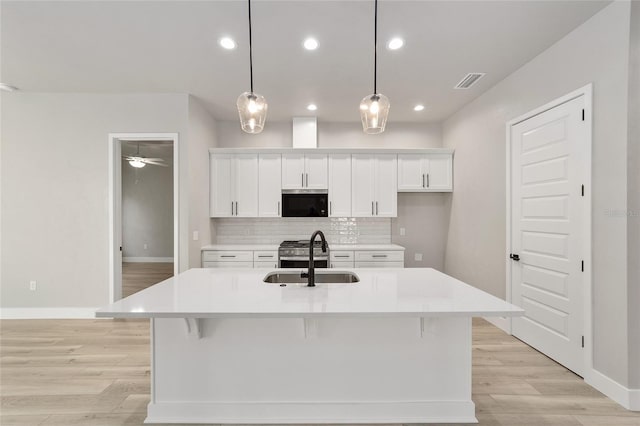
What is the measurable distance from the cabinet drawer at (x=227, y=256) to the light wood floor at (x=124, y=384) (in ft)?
3.61

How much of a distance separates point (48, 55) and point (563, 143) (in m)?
4.65

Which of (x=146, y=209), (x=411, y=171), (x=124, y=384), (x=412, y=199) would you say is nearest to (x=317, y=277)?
(x=124, y=384)

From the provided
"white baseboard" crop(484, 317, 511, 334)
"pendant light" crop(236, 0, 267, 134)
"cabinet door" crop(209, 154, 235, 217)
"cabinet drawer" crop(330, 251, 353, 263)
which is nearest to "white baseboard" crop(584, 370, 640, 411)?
"white baseboard" crop(484, 317, 511, 334)

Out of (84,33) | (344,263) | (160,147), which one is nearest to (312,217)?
(344,263)

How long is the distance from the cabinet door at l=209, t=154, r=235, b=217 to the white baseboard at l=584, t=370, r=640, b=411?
4220 mm

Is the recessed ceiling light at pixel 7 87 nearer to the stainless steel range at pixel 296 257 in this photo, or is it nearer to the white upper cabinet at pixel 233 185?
the white upper cabinet at pixel 233 185

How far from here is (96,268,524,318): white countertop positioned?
1523mm

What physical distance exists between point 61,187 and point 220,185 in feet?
6.20

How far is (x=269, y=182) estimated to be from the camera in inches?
183

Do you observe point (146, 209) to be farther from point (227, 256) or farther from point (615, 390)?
point (615, 390)

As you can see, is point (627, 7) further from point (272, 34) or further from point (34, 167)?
point (34, 167)

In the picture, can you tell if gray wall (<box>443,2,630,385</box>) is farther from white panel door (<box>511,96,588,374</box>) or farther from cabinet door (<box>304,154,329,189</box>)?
cabinet door (<box>304,154,329,189</box>)

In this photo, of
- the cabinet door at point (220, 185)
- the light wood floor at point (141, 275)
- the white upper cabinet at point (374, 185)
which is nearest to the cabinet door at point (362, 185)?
the white upper cabinet at point (374, 185)

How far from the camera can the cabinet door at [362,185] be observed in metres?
4.69
